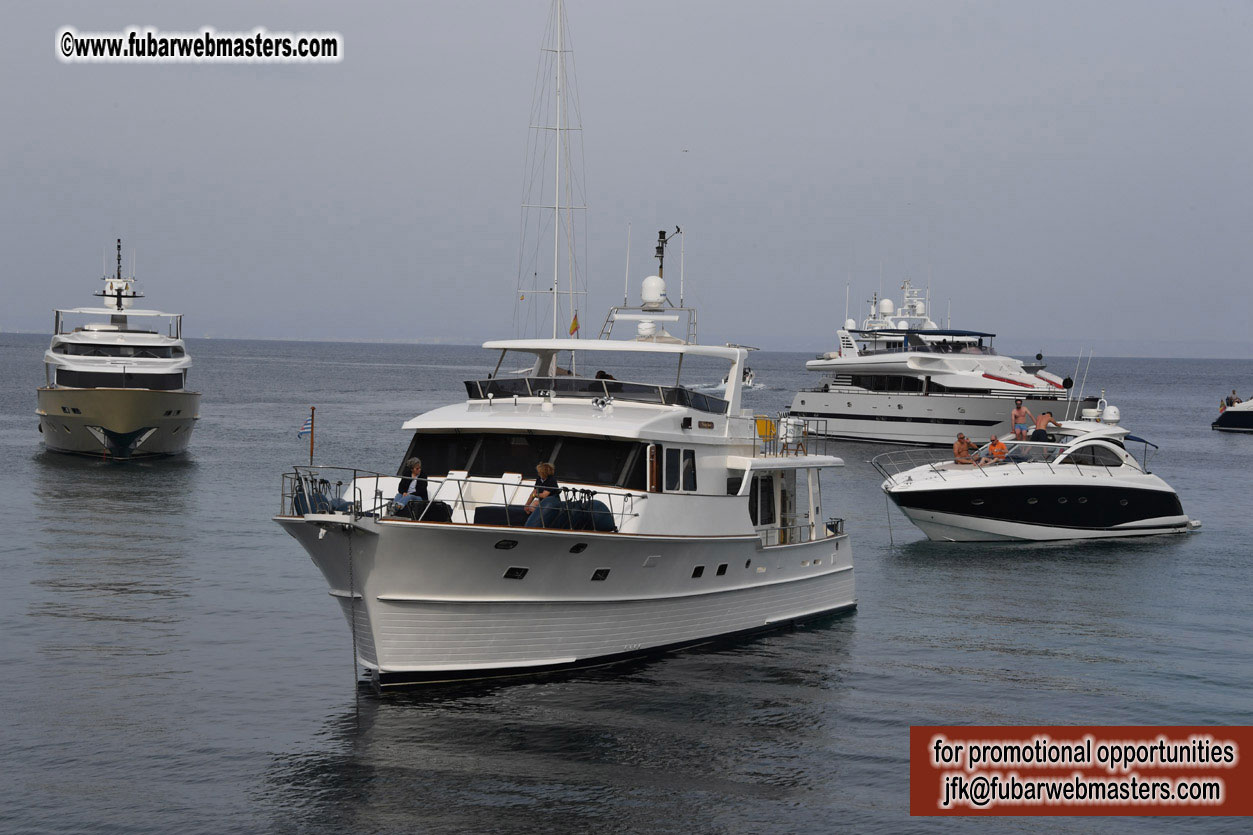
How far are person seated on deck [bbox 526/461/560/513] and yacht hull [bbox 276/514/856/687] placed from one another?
2.00 ft

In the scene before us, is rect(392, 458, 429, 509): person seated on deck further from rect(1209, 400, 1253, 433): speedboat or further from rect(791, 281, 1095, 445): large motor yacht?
rect(1209, 400, 1253, 433): speedboat

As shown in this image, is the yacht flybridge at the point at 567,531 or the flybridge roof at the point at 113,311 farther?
the flybridge roof at the point at 113,311

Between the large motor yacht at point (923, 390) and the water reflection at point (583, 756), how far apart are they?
4185 cm

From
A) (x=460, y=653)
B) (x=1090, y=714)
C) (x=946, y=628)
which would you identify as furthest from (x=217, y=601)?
(x=1090, y=714)

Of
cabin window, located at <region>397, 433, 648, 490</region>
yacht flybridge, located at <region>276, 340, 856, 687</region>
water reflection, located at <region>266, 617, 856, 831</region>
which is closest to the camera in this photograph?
water reflection, located at <region>266, 617, 856, 831</region>

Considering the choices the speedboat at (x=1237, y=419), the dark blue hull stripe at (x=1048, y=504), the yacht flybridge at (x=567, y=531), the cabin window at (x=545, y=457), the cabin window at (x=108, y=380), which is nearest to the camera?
the yacht flybridge at (x=567, y=531)

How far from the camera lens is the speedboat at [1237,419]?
7681 centimetres

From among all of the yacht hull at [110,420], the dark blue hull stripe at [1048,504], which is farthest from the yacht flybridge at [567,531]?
the yacht hull at [110,420]

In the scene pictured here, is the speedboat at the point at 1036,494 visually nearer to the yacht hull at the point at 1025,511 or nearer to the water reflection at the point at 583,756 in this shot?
the yacht hull at the point at 1025,511

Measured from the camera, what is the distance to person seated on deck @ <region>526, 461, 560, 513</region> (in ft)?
53.7

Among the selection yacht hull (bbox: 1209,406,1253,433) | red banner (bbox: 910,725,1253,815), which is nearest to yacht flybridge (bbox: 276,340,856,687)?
red banner (bbox: 910,725,1253,815)

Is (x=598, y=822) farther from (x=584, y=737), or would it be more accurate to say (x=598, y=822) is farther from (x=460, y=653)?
(x=460, y=653)

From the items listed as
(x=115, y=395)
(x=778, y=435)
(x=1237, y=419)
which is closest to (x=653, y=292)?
(x=778, y=435)

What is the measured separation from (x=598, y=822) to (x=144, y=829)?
443 cm
